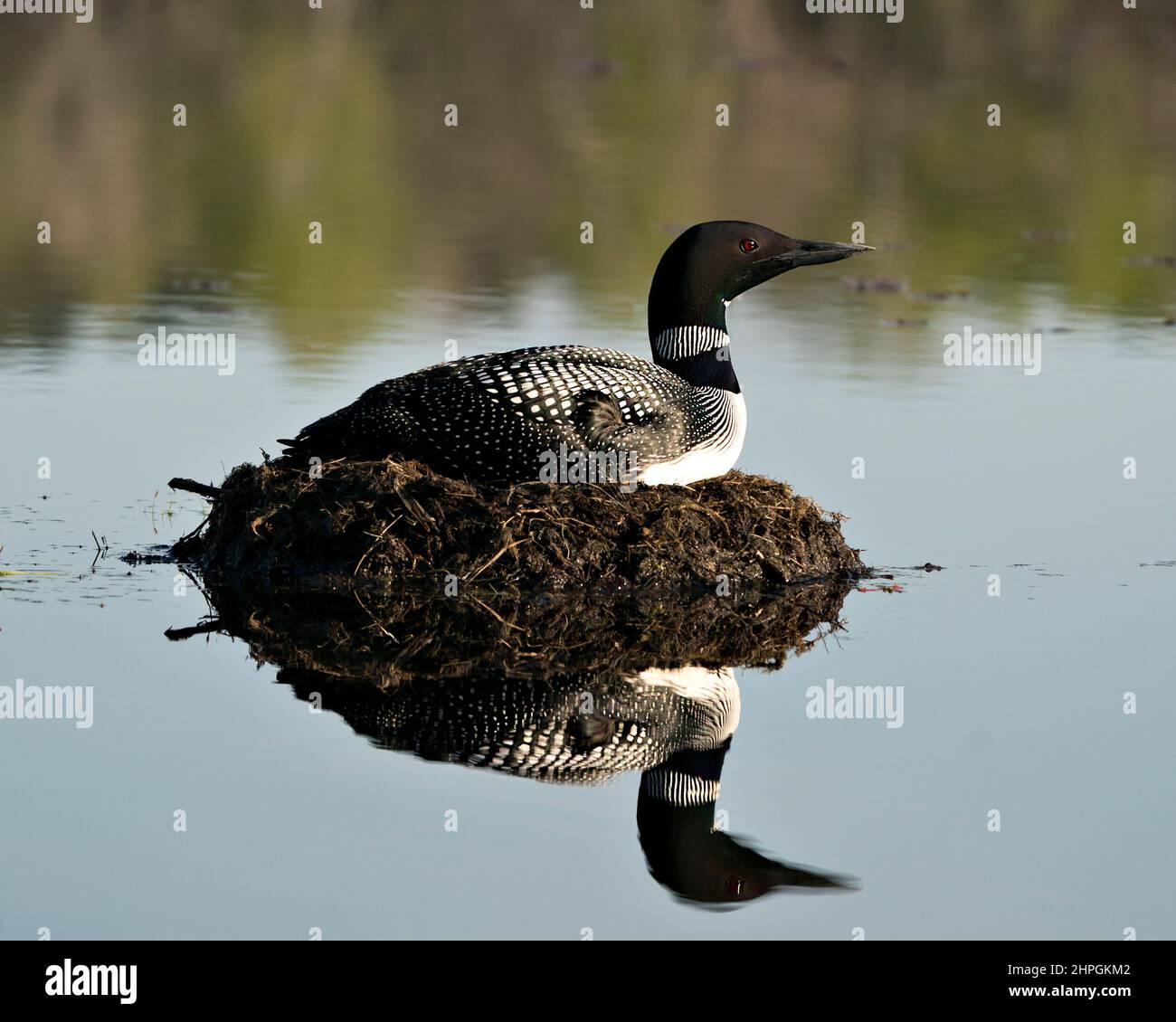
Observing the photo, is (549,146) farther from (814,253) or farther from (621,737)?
(621,737)

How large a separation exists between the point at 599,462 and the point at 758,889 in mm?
2752

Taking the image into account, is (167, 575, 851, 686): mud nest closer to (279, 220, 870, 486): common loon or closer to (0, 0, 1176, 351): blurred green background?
(279, 220, 870, 486): common loon

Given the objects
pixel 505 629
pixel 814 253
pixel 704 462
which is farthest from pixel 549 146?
pixel 505 629

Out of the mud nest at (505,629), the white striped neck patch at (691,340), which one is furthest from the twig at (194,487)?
A: the white striped neck patch at (691,340)

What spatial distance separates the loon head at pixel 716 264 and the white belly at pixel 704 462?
41 centimetres

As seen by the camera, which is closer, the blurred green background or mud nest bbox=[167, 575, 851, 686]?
mud nest bbox=[167, 575, 851, 686]

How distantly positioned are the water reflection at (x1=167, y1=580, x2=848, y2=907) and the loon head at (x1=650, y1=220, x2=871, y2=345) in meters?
1.28

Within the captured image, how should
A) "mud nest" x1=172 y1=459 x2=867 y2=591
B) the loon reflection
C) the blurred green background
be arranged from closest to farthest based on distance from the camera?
1. the loon reflection
2. "mud nest" x1=172 y1=459 x2=867 y2=591
3. the blurred green background

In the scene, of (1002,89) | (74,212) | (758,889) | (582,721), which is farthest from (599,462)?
(1002,89)

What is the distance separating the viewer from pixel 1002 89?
70.6ft

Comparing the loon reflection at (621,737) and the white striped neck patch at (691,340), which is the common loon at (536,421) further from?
the loon reflection at (621,737)

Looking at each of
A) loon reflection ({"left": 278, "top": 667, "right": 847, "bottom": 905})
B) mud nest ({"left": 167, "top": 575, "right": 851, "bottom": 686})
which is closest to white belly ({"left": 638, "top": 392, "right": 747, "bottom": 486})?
mud nest ({"left": 167, "top": 575, "right": 851, "bottom": 686})

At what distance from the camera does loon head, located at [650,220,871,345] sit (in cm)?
806

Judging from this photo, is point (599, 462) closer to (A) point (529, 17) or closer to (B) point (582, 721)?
(B) point (582, 721)
